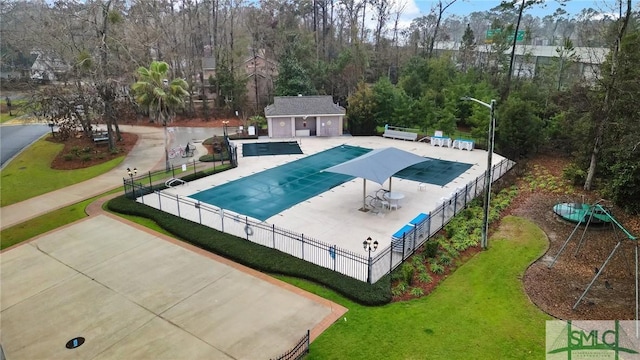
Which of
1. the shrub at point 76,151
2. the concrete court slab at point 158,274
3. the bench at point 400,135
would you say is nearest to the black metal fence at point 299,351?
the concrete court slab at point 158,274

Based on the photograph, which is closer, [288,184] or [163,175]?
[288,184]

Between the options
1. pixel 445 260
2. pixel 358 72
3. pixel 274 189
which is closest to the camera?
pixel 445 260

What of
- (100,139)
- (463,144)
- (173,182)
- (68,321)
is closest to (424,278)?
(68,321)

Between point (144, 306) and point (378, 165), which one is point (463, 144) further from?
point (144, 306)

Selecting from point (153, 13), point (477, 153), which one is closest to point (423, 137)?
point (477, 153)

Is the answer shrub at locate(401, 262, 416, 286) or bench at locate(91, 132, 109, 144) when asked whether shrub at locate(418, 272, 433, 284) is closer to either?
shrub at locate(401, 262, 416, 286)
